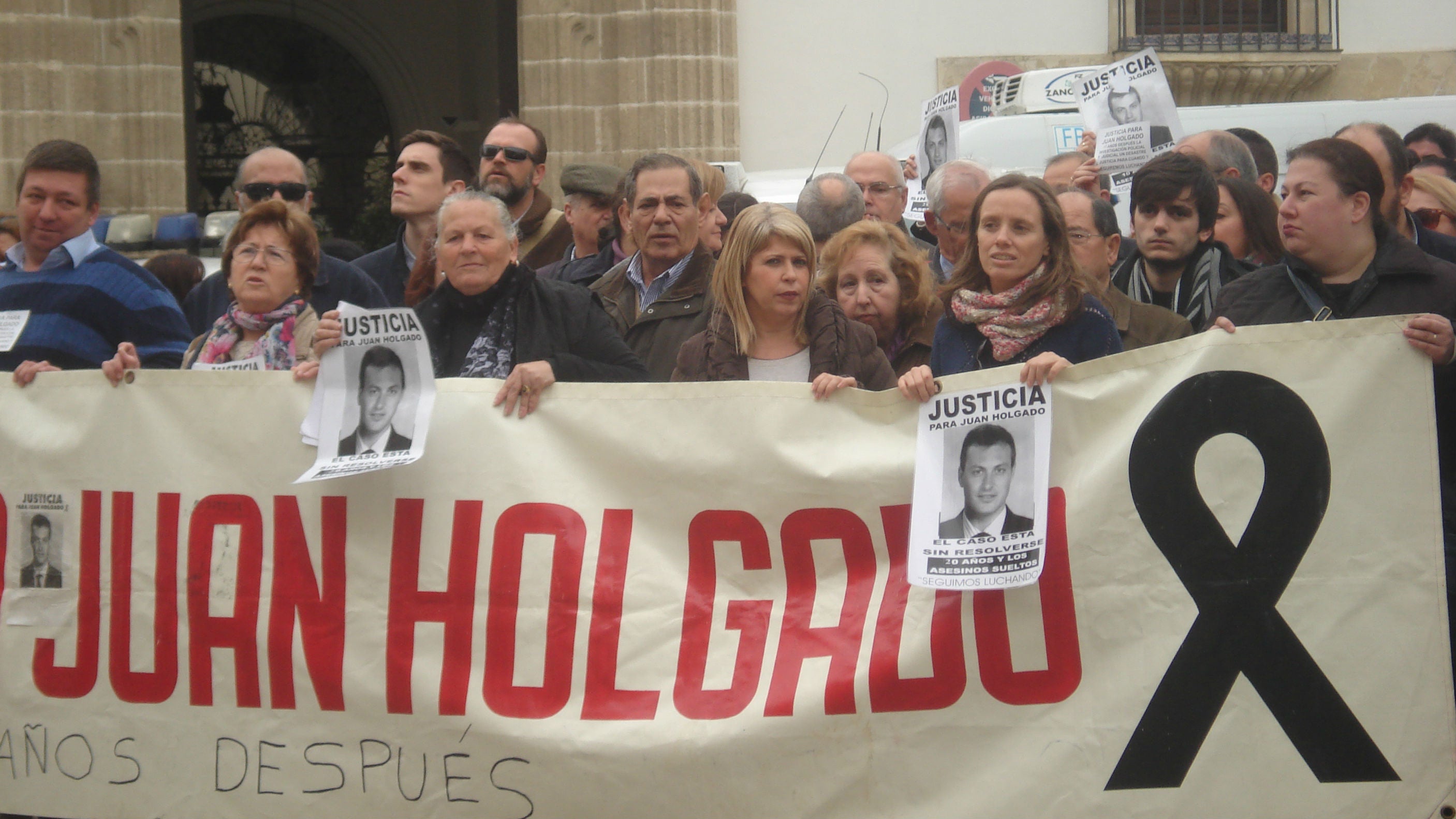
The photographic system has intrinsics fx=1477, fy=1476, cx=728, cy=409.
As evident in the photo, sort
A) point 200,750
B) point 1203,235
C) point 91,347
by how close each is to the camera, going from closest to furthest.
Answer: point 200,750 < point 91,347 < point 1203,235

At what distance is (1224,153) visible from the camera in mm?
5527

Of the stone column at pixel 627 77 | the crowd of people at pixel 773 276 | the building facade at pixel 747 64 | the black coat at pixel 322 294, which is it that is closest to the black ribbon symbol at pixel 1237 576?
the crowd of people at pixel 773 276

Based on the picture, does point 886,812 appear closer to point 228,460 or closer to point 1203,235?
point 228,460

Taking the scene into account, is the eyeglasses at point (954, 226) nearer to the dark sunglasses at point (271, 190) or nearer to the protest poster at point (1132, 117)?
the protest poster at point (1132, 117)

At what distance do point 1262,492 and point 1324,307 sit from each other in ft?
1.93

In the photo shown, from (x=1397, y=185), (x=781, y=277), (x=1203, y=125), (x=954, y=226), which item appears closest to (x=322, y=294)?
(x=781, y=277)

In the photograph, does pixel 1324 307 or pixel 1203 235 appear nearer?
pixel 1324 307

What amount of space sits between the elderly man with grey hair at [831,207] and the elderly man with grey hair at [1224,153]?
1.21m

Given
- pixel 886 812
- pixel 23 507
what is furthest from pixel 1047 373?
pixel 23 507

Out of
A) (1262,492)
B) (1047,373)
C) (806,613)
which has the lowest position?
(806,613)

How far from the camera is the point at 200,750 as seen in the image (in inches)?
139

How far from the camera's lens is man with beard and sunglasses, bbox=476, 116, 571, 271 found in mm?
5707

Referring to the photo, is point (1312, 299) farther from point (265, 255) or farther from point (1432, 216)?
Answer: point (265, 255)

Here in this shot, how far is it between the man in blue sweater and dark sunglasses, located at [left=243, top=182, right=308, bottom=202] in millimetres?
672
